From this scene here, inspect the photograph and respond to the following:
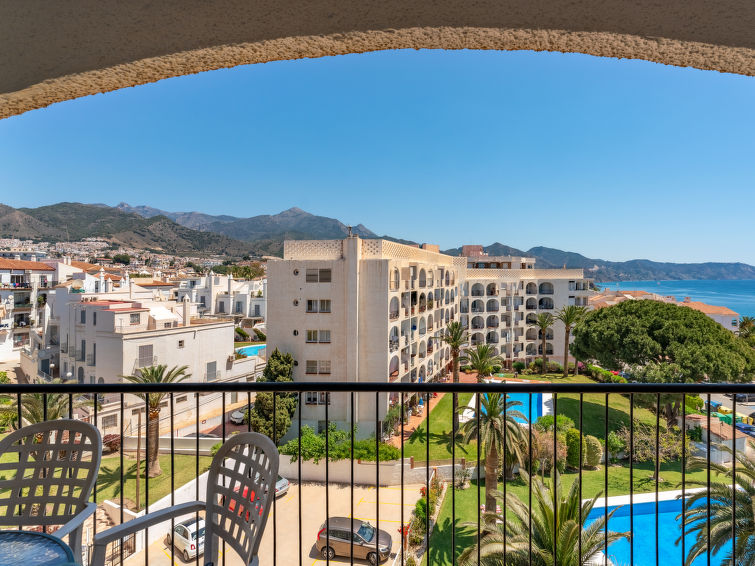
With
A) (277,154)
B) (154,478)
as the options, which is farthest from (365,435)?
(277,154)

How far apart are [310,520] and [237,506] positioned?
13.0 meters

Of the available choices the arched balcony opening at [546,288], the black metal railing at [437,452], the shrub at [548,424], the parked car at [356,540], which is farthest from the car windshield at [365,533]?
the arched balcony opening at [546,288]

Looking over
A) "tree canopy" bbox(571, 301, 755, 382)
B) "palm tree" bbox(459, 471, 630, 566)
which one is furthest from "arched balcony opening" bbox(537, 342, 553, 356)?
"palm tree" bbox(459, 471, 630, 566)

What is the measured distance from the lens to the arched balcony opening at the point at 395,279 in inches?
861

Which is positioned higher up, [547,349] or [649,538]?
[547,349]

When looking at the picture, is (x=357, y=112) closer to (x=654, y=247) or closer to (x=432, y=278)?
(x=432, y=278)

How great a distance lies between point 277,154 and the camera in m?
111

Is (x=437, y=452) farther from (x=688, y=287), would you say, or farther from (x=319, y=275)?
(x=688, y=287)

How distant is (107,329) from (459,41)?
921 inches

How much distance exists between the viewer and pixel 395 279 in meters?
22.3

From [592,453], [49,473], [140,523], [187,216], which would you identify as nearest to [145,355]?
[592,453]

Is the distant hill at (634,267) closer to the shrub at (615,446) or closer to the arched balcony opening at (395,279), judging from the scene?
the arched balcony opening at (395,279)

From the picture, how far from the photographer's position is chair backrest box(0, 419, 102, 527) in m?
1.65

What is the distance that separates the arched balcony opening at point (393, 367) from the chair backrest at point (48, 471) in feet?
68.9
